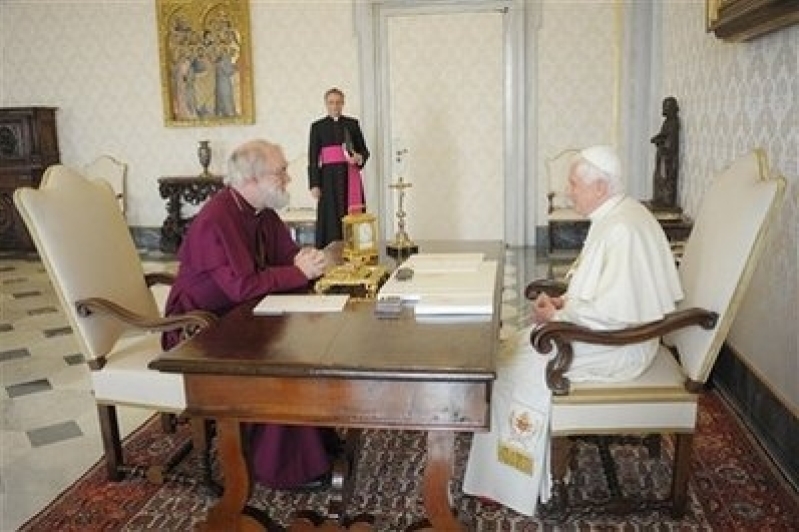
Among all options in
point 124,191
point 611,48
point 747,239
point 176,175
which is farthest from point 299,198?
point 747,239

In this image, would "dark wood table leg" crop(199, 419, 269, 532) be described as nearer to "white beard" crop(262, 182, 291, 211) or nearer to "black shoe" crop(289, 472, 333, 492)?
"black shoe" crop(289, 472, 333, 492)

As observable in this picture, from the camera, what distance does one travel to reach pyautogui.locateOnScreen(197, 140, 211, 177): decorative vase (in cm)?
782

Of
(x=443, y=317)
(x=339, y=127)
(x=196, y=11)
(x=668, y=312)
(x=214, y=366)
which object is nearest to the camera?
(x=214, y=366)

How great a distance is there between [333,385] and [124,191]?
285 inches

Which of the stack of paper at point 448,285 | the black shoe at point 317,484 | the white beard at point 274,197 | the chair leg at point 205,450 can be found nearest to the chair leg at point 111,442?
the chair leg at point 205,450

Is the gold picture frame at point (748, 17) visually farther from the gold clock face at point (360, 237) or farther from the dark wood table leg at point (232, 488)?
the dark wood table leg at point (232, 488)

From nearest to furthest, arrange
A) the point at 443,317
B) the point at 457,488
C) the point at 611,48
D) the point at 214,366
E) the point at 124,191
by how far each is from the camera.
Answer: the point at 214,366
the point at 443,317
the point at 457,488
the point at 611,48
the point at 124,191

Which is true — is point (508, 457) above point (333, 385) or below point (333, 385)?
below

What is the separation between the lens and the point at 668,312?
2.39m

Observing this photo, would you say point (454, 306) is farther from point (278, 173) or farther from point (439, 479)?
point (278, 173)

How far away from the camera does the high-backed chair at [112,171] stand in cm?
830

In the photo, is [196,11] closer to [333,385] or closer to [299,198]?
[299,198]

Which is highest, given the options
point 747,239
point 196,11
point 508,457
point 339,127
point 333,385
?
point 196,11

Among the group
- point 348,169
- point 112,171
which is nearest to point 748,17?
point 348,169
